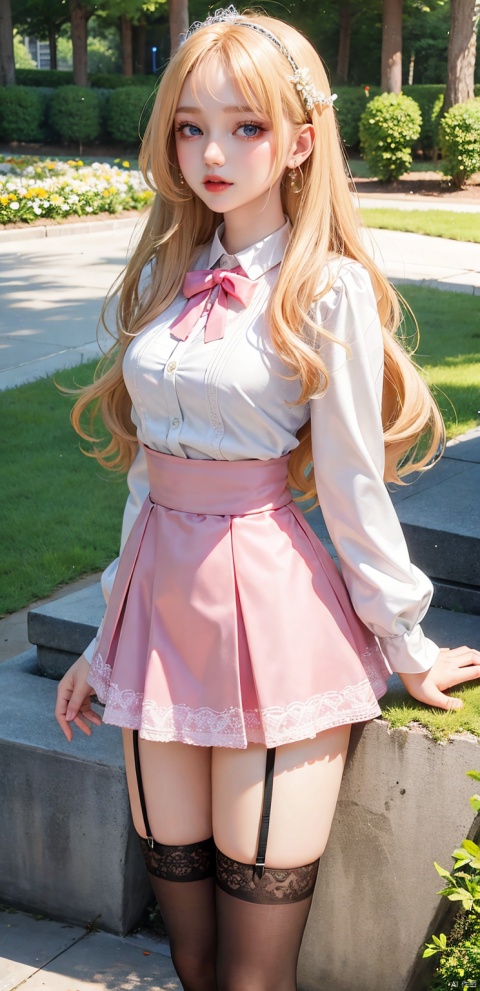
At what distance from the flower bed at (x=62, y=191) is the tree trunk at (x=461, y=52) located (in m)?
7.56

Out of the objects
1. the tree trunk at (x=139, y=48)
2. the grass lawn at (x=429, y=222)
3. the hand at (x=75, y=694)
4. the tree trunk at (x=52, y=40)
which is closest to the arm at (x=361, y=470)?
the hand at (x=75, y=694)

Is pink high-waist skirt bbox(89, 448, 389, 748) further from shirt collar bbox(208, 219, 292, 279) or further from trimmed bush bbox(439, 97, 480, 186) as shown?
trimmed bush bbox(439, 97, 480, 186)

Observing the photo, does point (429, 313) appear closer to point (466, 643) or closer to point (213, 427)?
point (466, 643)

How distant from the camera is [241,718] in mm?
1959

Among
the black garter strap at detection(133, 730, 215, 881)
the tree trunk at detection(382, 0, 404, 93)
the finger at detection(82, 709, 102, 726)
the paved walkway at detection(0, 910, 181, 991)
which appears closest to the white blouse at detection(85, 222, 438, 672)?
the black garter strap at detection(133, 730, 215, 881)

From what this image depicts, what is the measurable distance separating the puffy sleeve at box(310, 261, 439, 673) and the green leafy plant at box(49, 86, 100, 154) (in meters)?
31.2

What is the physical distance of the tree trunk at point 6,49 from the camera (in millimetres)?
33031

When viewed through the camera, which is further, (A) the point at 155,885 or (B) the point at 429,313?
(B) the point at 429,313

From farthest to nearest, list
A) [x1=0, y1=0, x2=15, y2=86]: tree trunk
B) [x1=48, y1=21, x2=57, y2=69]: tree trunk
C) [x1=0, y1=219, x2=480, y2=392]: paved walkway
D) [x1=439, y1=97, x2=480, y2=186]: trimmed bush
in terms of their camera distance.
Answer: [x1=48, y1=21, x2=57, y2=69]: tree trunk → [x1=0, y1=0, x2=15, y2=86]: tree trunk → [x1=439, y1=97, x2=480, y2=186]: trimmed bush → [x1=0, y1=219, x2=480, y2=392]: paved walkway

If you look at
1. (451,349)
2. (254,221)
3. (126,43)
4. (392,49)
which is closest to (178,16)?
(392,49)

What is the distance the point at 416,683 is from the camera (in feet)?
7.29

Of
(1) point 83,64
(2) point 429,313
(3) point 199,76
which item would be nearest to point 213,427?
(3) point 199,76

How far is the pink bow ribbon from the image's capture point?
2.04 metres

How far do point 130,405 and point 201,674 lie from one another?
0.66 m
